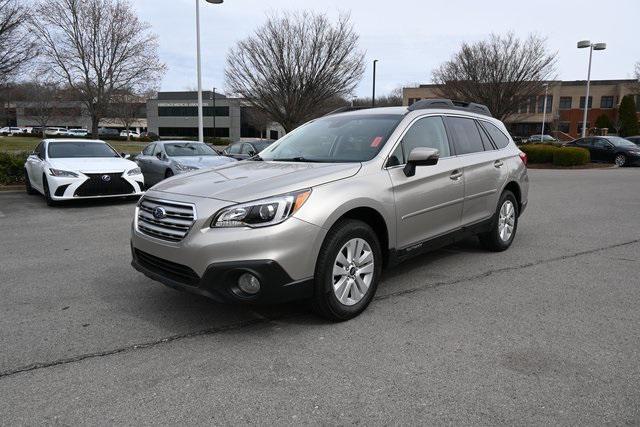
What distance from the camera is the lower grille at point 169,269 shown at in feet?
11.5

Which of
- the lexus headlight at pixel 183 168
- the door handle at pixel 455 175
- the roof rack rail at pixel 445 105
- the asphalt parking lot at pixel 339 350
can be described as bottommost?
the asphalt parking lot at pixel 339 350

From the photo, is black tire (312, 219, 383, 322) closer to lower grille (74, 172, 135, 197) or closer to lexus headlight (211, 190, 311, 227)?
lexus headlight (211, 190, 311, 227)

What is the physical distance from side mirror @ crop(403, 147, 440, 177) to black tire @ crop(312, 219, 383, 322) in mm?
729

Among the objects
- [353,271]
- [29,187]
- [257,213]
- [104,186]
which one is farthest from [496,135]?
[29,187]

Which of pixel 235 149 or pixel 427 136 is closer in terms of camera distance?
pixel 427 136

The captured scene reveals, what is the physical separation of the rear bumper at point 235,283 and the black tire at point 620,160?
84.0ft

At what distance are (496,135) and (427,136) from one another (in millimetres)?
1798

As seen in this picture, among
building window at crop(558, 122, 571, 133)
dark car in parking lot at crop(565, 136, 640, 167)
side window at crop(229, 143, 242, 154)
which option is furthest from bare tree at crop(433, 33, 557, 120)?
building window at crop(558, 122, 571, 133)

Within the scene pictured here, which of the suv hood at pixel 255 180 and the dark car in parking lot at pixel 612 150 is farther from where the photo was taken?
the dark car in parking lot at pixel 612 150

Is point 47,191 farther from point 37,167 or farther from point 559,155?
point 559,155

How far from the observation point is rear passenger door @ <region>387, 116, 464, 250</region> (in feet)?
14.3

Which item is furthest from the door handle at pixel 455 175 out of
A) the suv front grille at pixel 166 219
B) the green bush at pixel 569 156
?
the green bush at pixel 569 156

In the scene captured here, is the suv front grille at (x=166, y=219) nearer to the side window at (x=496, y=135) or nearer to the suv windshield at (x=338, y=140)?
the suv windshield at (x=338, y=140)

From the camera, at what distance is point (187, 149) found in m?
13.3
